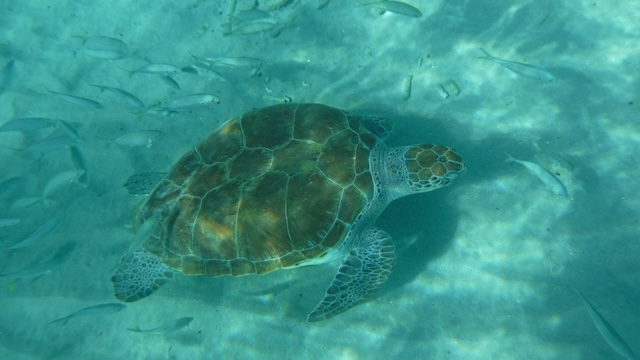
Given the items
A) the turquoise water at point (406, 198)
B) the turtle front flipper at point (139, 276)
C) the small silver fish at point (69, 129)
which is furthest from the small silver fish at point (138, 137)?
the turtle front flipper at point (139, 276)

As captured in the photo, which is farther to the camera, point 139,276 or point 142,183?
point 142,183

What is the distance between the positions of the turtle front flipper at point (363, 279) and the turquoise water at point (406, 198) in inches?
16.6

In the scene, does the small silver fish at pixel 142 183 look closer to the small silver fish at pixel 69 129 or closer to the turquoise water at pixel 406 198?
the turquoise water at pixel 406 198

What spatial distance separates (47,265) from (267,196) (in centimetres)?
295

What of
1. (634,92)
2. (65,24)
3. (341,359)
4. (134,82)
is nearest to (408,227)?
(341,359)

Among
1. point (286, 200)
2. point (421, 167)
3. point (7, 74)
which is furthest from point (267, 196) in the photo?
point (7, 74)

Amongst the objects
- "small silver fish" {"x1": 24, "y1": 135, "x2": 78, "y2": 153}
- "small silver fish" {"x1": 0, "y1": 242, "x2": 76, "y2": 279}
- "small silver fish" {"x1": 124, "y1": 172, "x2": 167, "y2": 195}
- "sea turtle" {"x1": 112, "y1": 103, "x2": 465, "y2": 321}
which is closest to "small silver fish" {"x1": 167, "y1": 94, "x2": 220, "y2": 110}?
"sea turtle" {"x1": 112, "y1": 103, "x2": 465, "y2": 321}

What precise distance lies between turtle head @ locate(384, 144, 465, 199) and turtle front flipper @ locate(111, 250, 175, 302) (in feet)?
8.90

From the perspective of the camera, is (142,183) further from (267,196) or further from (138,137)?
(267,196)

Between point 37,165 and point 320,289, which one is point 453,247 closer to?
point 320,289

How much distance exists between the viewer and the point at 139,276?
372cm

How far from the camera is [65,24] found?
19.8 feet

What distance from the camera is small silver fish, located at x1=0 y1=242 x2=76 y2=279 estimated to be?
12.6 ft

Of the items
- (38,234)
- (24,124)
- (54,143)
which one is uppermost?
(24,124)
